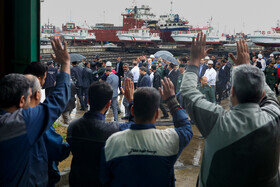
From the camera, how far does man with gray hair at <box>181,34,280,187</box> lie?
1895 mm

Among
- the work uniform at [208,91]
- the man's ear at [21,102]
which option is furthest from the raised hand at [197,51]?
the work uniform at [208,91]

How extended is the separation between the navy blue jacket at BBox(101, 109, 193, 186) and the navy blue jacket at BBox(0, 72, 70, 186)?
0.51 meters

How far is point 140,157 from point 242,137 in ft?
2.23

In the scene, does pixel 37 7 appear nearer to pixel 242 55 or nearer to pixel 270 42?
pixel 242 55

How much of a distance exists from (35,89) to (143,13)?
2638 inches

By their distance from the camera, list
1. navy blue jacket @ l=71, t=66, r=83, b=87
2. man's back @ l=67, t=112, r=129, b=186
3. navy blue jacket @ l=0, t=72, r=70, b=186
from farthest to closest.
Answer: navy blue jacket @ l=71, t=66, r=83, b=87
man's back @ l=67, t=112, r=129, b=186
navy blue jacket @ l=0, t=72, r=70, b=186

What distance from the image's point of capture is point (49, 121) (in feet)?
6.99

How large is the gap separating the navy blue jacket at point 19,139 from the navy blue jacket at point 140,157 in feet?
1.67

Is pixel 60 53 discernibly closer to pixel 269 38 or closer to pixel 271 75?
pixel 271 75

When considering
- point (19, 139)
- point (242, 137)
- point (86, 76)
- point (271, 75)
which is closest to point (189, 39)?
point (271, 75)

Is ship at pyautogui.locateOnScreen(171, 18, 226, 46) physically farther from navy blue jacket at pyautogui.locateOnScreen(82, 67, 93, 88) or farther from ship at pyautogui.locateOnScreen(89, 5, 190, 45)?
navy blue jacket at pyautogui.locateOnScreen(82, 67, 93, 88)

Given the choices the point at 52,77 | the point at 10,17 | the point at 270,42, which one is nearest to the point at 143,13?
the point at 270,42

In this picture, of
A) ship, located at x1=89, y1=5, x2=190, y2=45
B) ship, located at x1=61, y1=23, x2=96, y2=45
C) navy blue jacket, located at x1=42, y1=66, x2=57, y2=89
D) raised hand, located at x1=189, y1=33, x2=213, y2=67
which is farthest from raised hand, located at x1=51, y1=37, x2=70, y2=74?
ship, located at x1=61, y1=23, x2=96, y2=45

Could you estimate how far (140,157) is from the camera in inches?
79.2
